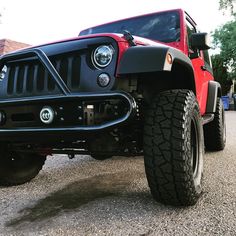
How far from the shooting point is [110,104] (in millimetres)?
2451

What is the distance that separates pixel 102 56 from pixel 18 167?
66.7 inches

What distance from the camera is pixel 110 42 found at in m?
2.51

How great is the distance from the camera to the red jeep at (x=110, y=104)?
239cm

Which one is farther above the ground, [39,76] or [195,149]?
[39,76]

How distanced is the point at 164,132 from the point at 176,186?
40cm

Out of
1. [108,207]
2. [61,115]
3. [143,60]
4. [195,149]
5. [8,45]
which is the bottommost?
[108,207]

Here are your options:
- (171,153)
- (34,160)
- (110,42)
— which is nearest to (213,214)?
(171,153)

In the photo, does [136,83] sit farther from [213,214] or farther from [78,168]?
[78,168]

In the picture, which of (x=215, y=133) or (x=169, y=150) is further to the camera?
(x=215, y=133)

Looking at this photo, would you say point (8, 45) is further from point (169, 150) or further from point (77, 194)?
point (169, 150)

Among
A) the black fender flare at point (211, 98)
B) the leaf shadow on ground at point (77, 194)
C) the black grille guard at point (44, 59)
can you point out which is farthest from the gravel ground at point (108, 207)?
the black grille guard at point (44, 59)

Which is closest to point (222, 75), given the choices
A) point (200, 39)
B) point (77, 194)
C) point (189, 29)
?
point (189, 29)

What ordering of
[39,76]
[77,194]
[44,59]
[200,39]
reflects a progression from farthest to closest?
1. [200,39]
2. [77,194]
3. [39,76]
4. [44,59]

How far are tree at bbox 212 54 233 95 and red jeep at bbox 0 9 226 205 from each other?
27.8m
